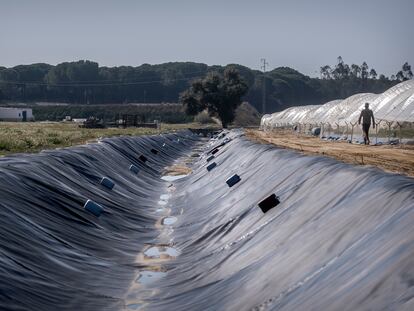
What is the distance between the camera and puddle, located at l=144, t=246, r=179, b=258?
10.6m

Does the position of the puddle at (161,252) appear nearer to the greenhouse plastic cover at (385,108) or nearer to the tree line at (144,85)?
the greenhouse plastic cover at (385,108)

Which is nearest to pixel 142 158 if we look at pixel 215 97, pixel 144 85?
pixel 215 97

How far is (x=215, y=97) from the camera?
230 feet

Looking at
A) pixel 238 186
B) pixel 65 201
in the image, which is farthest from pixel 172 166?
pixel 65 201

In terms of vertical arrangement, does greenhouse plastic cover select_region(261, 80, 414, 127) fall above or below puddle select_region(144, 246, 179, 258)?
above

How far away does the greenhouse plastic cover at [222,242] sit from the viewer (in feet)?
18.1

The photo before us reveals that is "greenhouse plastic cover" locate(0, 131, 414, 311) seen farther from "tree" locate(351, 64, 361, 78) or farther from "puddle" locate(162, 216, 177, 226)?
"tree" locate(351, 64, 361, 78)

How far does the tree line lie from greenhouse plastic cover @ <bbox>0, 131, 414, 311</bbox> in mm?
116364

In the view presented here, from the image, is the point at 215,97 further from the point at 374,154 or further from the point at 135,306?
the point at 135,306

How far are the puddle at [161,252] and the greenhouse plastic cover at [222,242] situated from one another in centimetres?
10

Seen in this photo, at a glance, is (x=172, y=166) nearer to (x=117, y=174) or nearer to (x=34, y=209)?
(x=117, y=174)

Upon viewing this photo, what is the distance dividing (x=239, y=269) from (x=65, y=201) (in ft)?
15.2

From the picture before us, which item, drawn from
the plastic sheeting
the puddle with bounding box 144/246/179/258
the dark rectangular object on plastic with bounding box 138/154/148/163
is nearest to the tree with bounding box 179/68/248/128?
the dark rectangular object on plastic with bounding box 138/154/148/163

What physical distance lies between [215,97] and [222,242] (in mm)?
60517
